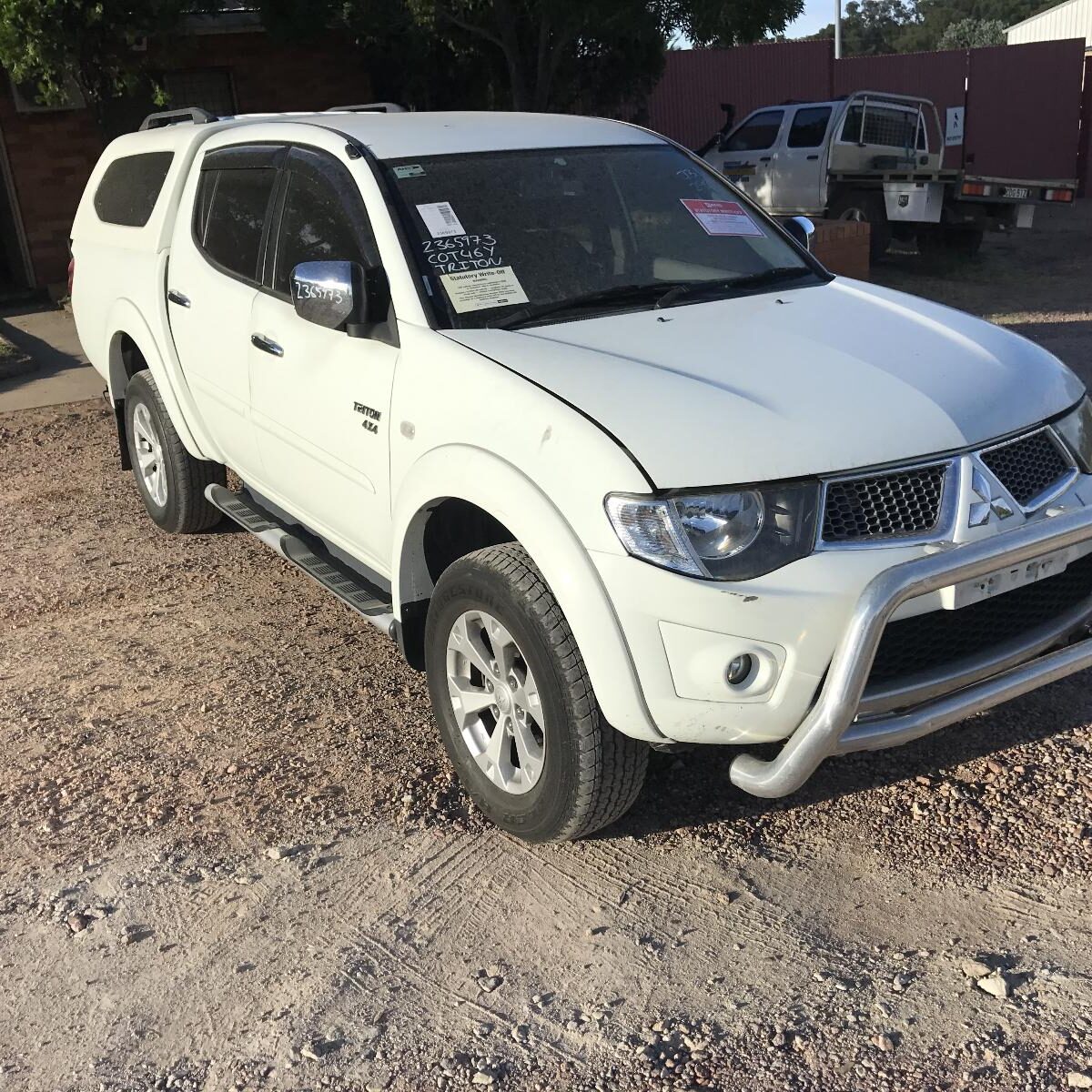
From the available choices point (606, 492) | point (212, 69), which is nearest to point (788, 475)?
point (606, 492)

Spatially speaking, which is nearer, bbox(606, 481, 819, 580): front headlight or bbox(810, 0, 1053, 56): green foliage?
bbox(606, 481, 819, 580): front headlight

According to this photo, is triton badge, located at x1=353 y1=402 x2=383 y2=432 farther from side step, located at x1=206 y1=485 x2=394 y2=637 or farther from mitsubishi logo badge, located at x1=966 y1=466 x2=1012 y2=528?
mitsubishi logo badge, located at x1=966 y1=466 x2=1012 y2=528

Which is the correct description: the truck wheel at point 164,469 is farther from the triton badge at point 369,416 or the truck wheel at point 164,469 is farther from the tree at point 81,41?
the tree at point 81,41

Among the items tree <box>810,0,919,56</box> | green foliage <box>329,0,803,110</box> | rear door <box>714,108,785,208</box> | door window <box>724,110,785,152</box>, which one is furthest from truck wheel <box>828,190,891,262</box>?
tree <box>810,0,919,56</box>

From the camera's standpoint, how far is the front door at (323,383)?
3812 mm

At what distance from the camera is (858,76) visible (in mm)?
24609

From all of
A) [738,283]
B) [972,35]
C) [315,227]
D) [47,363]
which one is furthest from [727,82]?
[972,35]

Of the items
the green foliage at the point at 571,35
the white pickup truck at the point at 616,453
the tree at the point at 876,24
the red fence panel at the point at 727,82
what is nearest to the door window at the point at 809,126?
the green foliage at the point at 571,35

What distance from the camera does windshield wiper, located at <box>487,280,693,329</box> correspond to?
3736 millimetres

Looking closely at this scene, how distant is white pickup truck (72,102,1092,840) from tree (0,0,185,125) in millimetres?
7764

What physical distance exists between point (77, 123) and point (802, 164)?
8.77 metres

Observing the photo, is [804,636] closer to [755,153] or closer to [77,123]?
[755,153]

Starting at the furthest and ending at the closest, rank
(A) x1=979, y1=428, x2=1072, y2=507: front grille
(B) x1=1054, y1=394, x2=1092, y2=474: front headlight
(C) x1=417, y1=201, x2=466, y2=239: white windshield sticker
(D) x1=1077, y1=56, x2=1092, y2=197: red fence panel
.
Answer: (D) x1=1077, y1=56, x2=1092, y2=197: red fence panel, (C) x1=417, y1=201, x2=466, y2=239: white windshield sticker, (B) x1=1054, y1=394, x2=1092, y2=474: front headlight, (A) x1=979, y1=428, x2=1072, y2=507: front grille

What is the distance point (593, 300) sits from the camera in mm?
3906
